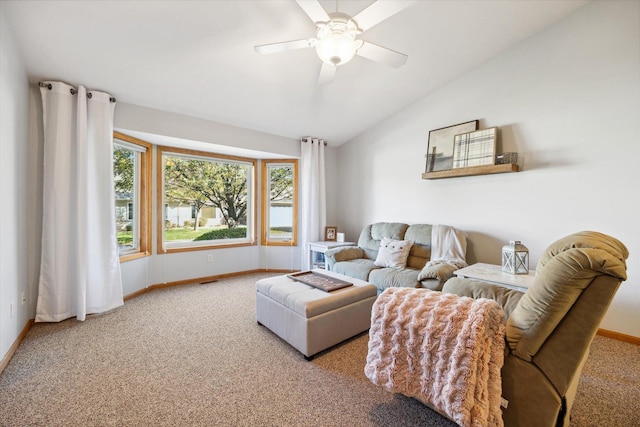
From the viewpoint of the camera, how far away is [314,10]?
169 cm

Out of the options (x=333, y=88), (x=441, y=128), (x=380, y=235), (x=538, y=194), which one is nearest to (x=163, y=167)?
(x=333, y=88)

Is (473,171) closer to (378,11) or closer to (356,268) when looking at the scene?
(356,268)

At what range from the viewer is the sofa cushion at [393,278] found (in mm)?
2725

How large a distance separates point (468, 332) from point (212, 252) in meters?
3.99

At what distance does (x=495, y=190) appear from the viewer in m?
3.07

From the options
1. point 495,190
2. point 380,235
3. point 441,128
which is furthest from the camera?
point 380,235

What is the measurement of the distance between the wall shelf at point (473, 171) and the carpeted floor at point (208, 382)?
69.4 inches

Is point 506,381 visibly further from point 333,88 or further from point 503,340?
point 333,88

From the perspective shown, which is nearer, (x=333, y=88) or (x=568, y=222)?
(x=568, y=222)

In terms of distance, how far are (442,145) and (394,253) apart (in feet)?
5.05

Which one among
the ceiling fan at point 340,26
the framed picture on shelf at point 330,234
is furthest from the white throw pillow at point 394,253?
the ceiling fan at point 340,26

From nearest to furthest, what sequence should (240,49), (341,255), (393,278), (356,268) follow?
(240,49) → (393,278) → (356,268) → (341,255)

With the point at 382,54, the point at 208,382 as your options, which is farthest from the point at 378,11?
the point at 208,382

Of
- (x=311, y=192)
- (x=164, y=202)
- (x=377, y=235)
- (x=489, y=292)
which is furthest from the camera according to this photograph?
(x=311, y=192)
